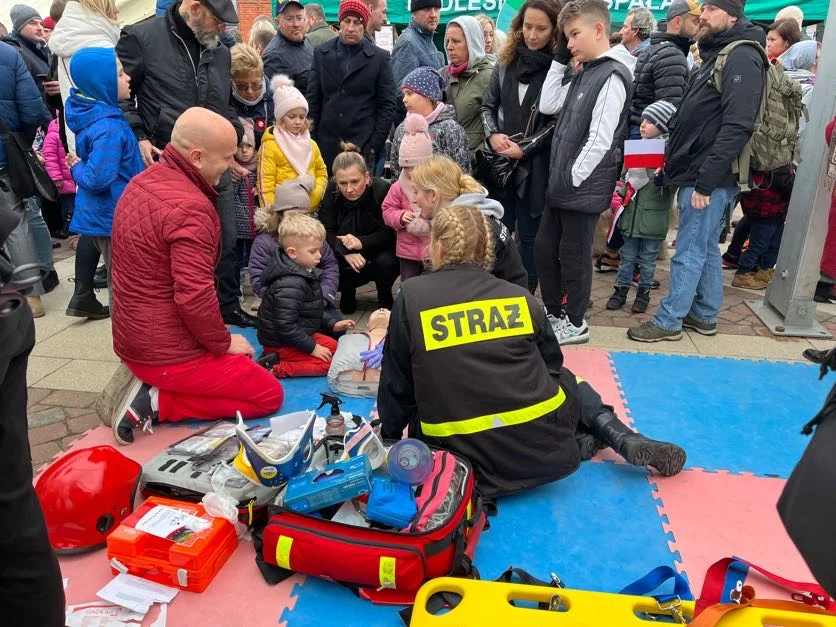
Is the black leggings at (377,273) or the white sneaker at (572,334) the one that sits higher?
the black leggings at (377,273)

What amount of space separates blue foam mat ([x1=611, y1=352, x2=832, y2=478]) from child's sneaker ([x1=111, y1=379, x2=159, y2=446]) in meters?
2.60

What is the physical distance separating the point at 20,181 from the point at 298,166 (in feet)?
6.20

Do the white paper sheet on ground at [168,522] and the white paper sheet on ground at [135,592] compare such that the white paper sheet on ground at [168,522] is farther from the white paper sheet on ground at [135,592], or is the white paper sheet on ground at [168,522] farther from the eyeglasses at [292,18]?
the eyeglasses at [292,18]

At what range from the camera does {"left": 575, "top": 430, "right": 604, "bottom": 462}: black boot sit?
3.12 meters

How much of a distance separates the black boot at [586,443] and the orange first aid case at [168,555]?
1707mm

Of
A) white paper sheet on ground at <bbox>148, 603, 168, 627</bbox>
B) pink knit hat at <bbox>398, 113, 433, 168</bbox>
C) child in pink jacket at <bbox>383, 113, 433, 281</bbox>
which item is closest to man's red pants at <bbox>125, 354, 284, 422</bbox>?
white paper sheet on ground at <bbox>148, 603, 168, 627</bbox>

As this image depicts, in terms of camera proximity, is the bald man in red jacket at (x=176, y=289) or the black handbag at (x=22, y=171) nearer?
the bald man in red jacket at (x=176, y=289)

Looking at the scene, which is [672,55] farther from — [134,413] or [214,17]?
[134,413]

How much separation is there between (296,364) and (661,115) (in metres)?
3.15

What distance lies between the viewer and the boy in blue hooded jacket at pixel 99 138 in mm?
3834

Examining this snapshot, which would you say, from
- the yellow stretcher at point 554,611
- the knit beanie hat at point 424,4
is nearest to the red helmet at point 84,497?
the yellow stretcher at point 554,611

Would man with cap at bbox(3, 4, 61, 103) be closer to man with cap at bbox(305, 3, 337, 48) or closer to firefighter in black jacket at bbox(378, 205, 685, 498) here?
man with cap at bbox(305, 3, 337, 48)

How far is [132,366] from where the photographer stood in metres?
3.36

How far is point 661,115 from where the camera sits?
4.70 meters
